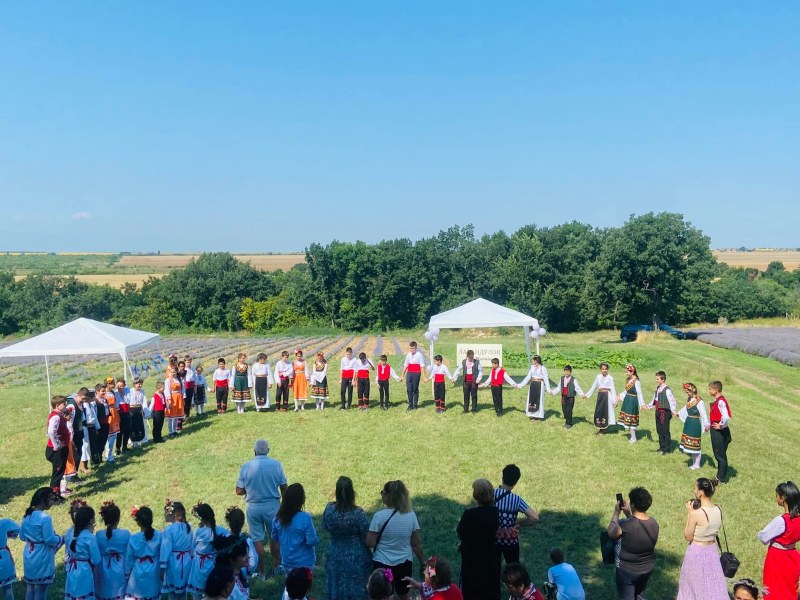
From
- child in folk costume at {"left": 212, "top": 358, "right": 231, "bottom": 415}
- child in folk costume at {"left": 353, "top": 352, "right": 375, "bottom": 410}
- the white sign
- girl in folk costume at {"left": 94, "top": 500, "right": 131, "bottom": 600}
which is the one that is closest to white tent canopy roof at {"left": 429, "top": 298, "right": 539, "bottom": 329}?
the white sign

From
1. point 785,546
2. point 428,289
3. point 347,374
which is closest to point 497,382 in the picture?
point 347,374

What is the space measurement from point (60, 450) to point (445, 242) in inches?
2048

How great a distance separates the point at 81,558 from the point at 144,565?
0.56 m

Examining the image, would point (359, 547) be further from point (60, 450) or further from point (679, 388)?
point (679, 388)

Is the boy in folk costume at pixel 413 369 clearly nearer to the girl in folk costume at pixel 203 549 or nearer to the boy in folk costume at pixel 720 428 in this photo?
the boy in folk costume at pixel 720 428

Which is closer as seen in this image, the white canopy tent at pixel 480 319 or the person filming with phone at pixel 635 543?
the person filming with phone at pixel 635 543

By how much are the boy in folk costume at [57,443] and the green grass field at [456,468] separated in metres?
0.55

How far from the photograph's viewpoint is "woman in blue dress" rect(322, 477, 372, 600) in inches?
198

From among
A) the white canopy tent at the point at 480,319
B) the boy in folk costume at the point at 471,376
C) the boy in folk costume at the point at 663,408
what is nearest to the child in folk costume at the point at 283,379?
the boy in folk costume at the point at 471,376

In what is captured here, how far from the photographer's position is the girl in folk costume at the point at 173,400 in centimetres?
1352

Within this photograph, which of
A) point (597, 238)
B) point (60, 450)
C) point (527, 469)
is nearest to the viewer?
point (60, 450)

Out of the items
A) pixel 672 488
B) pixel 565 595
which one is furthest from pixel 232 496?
pixel 672 488

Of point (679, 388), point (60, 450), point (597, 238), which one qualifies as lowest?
point (679, 388)

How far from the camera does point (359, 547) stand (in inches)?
200
